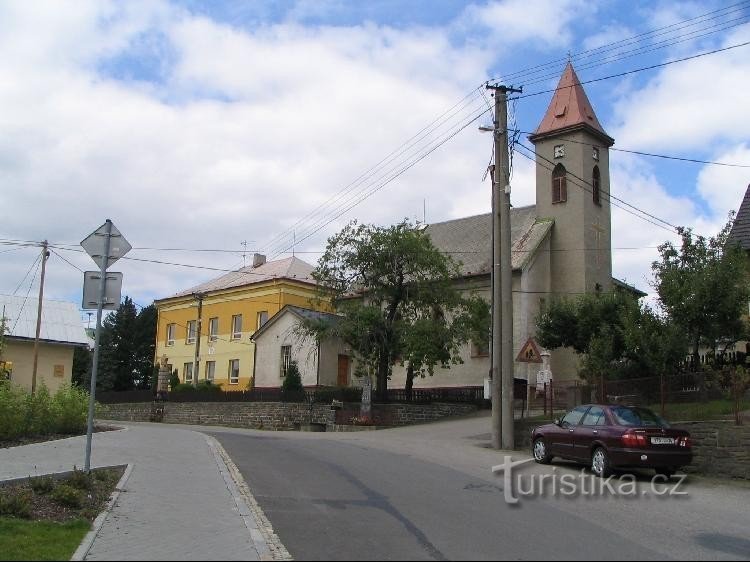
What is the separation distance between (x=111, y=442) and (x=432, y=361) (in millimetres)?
14842

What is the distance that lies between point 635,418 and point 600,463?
1.13 metres

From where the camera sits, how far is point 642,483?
14211 mm

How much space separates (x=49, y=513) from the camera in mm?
9328

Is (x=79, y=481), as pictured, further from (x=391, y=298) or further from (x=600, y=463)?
(x=391, y=298)

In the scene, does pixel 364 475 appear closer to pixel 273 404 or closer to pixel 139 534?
pixel 139 534

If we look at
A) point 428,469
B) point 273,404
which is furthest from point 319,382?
point 428,469

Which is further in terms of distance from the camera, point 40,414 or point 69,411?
point 69,411

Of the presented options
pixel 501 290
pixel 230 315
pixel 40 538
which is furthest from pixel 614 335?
pixel 230 315

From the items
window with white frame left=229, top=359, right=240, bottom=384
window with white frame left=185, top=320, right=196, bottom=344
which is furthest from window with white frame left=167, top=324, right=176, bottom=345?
window with white frame left=229, top=359, right=240, bottom=384

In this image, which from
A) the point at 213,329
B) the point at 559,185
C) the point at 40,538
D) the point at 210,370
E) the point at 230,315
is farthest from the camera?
the point at 213,329

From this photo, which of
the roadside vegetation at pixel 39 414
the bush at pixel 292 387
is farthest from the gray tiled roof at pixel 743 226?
the roadside vegetation at pixel 39 414

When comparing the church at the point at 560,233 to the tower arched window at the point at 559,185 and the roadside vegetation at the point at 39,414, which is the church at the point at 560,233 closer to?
the tower arched window at the point at 559,185

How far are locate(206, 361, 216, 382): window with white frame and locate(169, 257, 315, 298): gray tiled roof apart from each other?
5.75 meters

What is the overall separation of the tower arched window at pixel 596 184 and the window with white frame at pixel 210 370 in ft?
96.9
